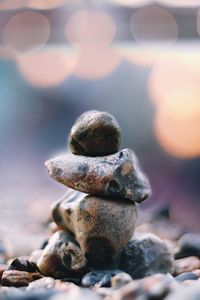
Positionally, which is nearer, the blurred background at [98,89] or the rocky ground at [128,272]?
the rocky ground at [128,272]

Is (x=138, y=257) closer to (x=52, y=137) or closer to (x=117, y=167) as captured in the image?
(x=117, y=167)

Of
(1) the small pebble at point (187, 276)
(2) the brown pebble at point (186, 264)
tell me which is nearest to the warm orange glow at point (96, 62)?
(2) the brown pebble at point (186, 264)

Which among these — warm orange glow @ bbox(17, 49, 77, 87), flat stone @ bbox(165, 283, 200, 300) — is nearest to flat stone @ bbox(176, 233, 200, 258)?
flat stone @ bbox(165, 283, 200, 300)

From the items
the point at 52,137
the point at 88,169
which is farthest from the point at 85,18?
the point at 88,169

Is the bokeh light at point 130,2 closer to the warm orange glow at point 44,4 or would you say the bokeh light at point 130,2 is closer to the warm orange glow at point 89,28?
the warm orange glow at point 89,28

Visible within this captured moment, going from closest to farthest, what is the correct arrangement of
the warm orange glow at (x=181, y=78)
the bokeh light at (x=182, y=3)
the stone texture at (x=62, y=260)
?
1. the stone texture at (x=62, y=260)
2. the bokeh light at (x=182, y=3)
3. the warm orange glow at (x=181, y=78)

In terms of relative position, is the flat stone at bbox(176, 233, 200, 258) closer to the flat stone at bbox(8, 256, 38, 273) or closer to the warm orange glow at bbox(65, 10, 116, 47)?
the flat stone at bbox(8, 256, 38, 273)

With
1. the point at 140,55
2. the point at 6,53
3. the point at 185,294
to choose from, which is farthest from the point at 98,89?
the point at 185,294

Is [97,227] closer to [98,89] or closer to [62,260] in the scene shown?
[62,260]
